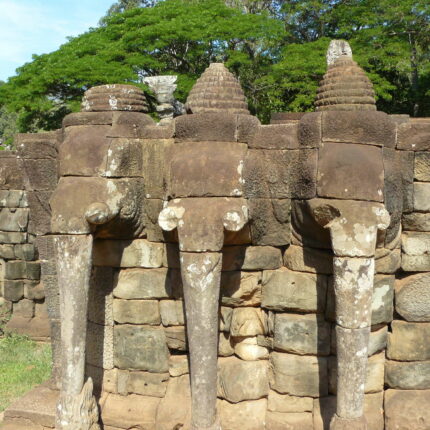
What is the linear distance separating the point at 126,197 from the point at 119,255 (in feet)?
1.99

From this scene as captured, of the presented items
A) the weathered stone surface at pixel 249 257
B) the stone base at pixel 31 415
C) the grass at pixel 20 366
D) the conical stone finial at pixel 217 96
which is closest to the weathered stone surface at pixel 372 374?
the weathered stone surface at pixel 249 257

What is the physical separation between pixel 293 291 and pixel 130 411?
1.79m

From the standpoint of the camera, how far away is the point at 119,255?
15.1 feet

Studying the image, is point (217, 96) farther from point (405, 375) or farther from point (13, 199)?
point (13, 199)

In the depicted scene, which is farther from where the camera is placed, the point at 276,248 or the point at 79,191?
the point at 276,248

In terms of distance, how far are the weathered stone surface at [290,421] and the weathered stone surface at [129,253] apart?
159 cm

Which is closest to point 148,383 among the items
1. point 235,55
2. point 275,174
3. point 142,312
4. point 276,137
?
point 142,312

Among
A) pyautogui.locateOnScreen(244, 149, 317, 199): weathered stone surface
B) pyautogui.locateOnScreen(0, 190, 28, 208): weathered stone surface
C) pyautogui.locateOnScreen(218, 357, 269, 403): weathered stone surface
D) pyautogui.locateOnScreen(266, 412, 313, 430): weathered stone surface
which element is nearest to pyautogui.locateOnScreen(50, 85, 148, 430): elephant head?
pyautogui.locateOnScreen(244, 149, 317, 199): weathered stone surface

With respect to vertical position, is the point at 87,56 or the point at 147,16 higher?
the point at 147,16

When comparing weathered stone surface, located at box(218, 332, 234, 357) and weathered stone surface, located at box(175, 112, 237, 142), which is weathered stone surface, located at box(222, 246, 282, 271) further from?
weathered stone surface, located at box(175, 112, 237, 142)

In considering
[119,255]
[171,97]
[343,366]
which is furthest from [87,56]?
[343,366]

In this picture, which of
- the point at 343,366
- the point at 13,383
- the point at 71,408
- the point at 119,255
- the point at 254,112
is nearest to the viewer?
the point at 343,366

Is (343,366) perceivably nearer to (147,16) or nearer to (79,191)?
(79,191)

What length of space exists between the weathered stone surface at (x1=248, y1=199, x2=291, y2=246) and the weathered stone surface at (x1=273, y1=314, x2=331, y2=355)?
2.09 ft
